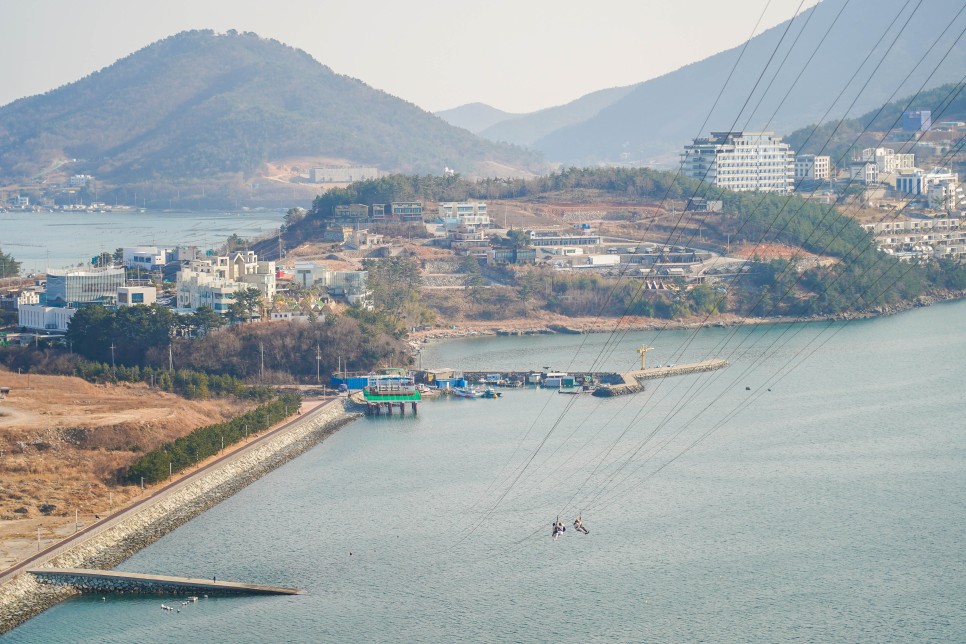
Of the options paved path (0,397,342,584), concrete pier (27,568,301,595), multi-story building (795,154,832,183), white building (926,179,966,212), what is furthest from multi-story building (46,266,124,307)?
multi-story building (795,154,832,183)

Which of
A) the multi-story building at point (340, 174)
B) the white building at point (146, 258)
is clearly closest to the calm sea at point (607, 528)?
the white building at point (146, 258)

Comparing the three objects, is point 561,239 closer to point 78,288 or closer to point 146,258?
point 146,258

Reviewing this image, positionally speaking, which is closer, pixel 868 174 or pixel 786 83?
pixel 868 174

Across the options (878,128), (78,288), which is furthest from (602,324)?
(878,128)

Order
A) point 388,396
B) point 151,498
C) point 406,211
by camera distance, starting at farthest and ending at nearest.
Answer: point 406,211
point 388,396
point 151,498

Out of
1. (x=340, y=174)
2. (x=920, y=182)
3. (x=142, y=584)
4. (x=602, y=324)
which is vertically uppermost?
(x=340, y=174)

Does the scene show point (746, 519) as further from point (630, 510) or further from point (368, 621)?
point (368, 621)

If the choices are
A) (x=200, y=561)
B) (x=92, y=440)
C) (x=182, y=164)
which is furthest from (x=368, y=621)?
(x=182, y=164)
